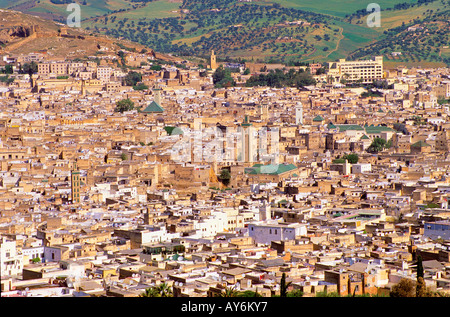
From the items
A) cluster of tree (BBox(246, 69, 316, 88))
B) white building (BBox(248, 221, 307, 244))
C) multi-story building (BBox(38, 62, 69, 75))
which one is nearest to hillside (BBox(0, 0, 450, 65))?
cluster of tree (BBox(246, 69, 316, 88))

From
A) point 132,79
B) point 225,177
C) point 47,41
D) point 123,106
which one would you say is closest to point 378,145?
point 225,177

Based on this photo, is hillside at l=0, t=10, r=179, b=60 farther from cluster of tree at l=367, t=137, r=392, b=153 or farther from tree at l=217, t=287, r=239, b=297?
tree at l=217, t=287, r=239, b=297

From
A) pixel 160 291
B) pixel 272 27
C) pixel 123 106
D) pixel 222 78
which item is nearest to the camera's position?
pixel 160 291

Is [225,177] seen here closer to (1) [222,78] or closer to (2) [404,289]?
(2) [404,289]

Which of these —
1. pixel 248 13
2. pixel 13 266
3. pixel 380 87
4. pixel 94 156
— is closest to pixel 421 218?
pixel 13 266

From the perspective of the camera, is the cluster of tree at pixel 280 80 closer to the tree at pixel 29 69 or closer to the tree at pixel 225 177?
the tree at pixel 29 69

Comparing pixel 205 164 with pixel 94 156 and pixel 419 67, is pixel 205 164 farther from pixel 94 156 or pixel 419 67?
pixel 419 67
